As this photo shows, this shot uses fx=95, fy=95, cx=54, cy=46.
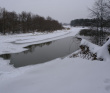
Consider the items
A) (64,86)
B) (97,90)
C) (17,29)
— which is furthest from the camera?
(17,29)

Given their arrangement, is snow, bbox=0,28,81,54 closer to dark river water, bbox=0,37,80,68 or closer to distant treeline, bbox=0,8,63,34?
dark river water, bbox=0,37,80,68

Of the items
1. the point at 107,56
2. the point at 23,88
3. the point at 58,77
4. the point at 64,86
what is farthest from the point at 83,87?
the point at 107,56

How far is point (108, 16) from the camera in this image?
10719 mm

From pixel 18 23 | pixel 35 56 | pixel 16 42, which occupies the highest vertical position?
pixel 18 23

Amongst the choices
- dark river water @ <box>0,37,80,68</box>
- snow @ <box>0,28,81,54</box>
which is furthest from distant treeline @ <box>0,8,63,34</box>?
dark river water @ <box>0,37,80,68</box>

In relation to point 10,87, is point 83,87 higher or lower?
higher

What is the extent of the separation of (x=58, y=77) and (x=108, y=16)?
408 inches

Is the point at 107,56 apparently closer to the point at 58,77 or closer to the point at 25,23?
the point at 58,77

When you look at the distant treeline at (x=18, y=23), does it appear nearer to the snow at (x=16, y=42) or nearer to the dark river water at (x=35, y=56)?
the snow at (x=16, y=42)

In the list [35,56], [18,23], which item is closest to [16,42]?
[35,56]

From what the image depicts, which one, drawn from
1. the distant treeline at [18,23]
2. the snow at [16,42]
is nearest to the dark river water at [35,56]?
the snow at [16,42]

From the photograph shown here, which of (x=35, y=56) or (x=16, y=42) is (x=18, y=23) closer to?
(x=16, y=42)

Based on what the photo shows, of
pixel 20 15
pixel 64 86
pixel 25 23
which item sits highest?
pixel 20 15

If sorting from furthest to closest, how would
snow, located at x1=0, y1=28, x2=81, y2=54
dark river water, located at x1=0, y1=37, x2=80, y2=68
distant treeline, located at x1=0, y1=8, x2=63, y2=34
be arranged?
distant treeline, located at x1=0, y1=8, x2=63, y2=34, snow, located at x1=0, y1=28, x2=81, y2=54, dark river water, located at x1=0, y1=37, x2=80, y2=68
